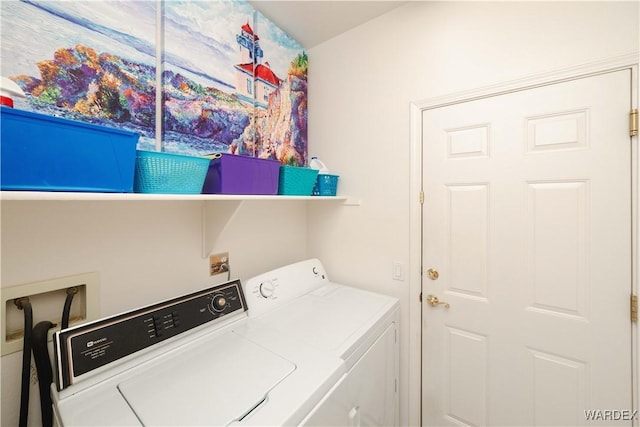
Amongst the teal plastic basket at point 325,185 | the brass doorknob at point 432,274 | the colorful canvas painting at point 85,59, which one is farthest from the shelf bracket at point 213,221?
the brass doorknob at point 432,274

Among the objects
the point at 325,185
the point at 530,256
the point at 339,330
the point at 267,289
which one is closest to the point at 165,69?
the point at 325,185

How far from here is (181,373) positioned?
967 mm

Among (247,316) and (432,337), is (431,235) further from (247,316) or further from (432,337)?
(247,316)

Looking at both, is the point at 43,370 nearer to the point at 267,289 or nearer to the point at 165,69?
the point at 267,289

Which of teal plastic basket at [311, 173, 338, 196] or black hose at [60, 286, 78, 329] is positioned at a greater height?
teal plastic basket at [311, 173, 338, 196]

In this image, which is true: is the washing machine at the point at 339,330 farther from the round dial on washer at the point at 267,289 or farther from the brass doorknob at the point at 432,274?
the brass doorknob at the point at 432,274

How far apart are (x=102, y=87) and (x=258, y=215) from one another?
3.28 feet

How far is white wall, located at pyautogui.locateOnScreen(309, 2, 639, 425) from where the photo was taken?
1239mm

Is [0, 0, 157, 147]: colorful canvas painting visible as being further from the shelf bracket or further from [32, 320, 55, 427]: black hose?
[32, 320, 55, 427]: black hose

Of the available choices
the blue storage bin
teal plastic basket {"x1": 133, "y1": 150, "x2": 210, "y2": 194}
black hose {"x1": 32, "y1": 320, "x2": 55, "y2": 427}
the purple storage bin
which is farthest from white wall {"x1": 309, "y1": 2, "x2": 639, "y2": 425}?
black hose {"x1": 32, "y1": 320, "x2": 55, "y2": 427}

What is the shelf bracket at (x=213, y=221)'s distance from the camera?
4.48 feet

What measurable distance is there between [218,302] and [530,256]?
5.18ft

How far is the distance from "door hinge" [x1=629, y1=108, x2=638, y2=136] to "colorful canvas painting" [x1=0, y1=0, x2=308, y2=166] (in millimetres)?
1758

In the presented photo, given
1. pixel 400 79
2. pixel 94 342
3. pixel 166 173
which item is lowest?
pixel 94 342
